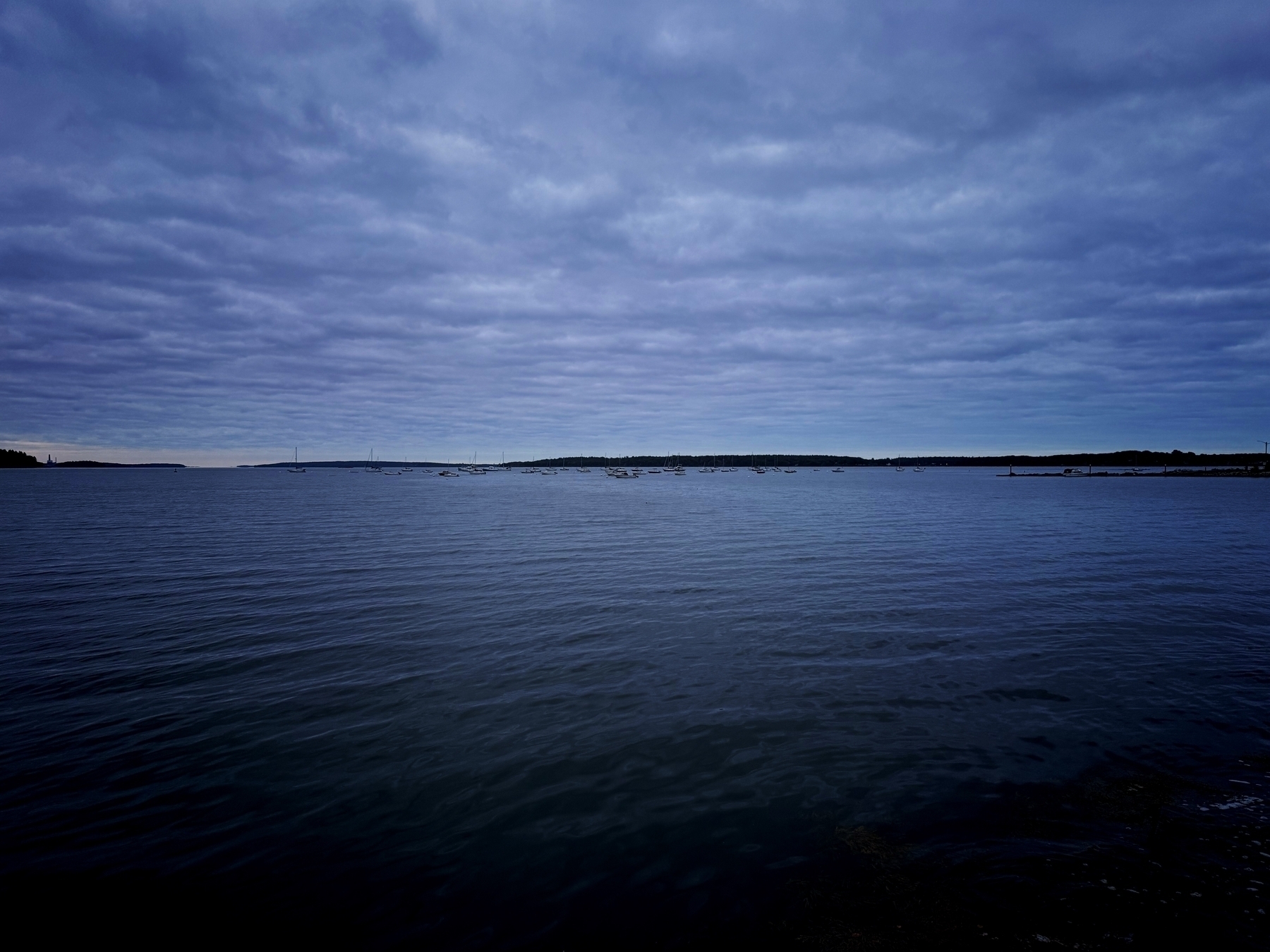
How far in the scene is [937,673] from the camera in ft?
51.3

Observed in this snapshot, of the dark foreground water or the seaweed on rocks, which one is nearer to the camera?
the seaweed on rocks

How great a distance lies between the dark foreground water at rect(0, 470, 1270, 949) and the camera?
24.9 feet

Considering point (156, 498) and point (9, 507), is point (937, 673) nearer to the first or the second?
point (9, 507)

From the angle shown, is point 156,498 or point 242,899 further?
point 156,498

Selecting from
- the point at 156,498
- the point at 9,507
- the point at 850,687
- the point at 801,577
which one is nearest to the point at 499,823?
the point at 850,687

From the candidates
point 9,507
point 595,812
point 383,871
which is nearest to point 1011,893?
point 595,812

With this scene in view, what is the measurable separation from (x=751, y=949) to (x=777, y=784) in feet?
11.9

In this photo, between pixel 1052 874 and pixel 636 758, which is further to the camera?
pixel 636 758

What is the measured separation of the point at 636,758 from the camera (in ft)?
36.9

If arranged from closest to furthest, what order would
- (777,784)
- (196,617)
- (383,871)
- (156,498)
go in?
1. (383,871)
2. (777,784)
3. (196,617)
4. (156,498)

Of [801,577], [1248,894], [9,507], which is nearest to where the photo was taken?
[1248,894]

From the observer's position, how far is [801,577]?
2873 cm

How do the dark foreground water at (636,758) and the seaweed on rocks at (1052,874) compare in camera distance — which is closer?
the seaweed on rocks at (1052,874)

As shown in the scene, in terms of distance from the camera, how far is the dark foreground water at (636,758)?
7594 mm
